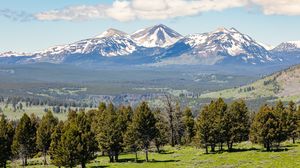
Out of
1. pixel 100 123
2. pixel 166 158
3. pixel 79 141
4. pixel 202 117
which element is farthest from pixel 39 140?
pixel 202 117

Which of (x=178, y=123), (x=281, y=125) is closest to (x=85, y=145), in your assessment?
(x=281, y=125)

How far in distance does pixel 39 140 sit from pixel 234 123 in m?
49.5

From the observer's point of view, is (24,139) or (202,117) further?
(24,139)

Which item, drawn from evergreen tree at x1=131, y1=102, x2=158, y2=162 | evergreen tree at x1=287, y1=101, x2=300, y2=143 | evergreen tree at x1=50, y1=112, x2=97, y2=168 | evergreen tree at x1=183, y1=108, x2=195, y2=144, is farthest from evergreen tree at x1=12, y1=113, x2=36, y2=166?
evergreen tree at x1=287, y1=101, x2=300, y2=143

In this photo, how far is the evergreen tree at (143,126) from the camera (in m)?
108

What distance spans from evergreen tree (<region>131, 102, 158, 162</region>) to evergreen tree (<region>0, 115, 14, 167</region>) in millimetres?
30802

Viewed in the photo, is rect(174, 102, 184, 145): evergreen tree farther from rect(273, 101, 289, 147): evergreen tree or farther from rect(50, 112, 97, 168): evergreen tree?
rect(50, 112, 97, 168): evergreen tree

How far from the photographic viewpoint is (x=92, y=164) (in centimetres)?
10625

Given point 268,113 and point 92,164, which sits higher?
point 268,113

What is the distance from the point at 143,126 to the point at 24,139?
1287 inches

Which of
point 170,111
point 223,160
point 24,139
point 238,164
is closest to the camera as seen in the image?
point 238,164

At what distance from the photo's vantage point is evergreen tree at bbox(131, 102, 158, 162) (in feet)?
354

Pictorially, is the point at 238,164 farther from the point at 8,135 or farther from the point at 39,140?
the point at 8,135

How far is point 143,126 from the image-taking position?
10894 cm
